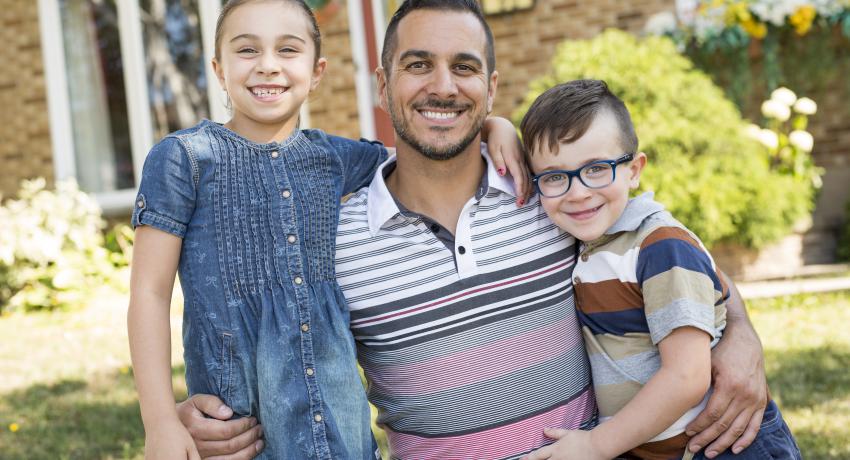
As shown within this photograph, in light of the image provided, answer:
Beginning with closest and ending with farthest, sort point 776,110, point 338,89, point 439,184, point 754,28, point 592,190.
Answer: point 592,190 < point 439,184 < point 776,110 < point 754,28 < point 338,89

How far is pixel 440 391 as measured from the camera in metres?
2.18

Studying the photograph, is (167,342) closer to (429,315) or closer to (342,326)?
(342,326)

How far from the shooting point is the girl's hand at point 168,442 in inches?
74.5

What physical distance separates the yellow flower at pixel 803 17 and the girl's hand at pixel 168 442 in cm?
640

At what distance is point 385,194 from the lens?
2.29m

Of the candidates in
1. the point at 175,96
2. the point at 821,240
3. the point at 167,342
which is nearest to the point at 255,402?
the point at 167,342

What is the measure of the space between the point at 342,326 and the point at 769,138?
16.7 ft

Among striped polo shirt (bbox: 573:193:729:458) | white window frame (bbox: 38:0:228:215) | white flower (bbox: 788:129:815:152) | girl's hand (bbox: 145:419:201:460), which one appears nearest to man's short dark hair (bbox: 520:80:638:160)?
striped polo shirt (bbox: 573:193:729:458)

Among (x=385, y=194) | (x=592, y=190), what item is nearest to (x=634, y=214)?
(x=592, y=190)

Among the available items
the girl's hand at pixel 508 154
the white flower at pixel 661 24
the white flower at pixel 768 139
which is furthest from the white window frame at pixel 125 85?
the girl's hand at pixel 508 154

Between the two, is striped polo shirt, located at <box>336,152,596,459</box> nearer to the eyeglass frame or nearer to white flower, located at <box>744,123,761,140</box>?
the eyeglass frame

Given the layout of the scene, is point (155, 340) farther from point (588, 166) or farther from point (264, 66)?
point (588, 166)

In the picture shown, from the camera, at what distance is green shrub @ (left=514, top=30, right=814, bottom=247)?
18.7 ft

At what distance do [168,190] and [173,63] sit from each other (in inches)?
247
